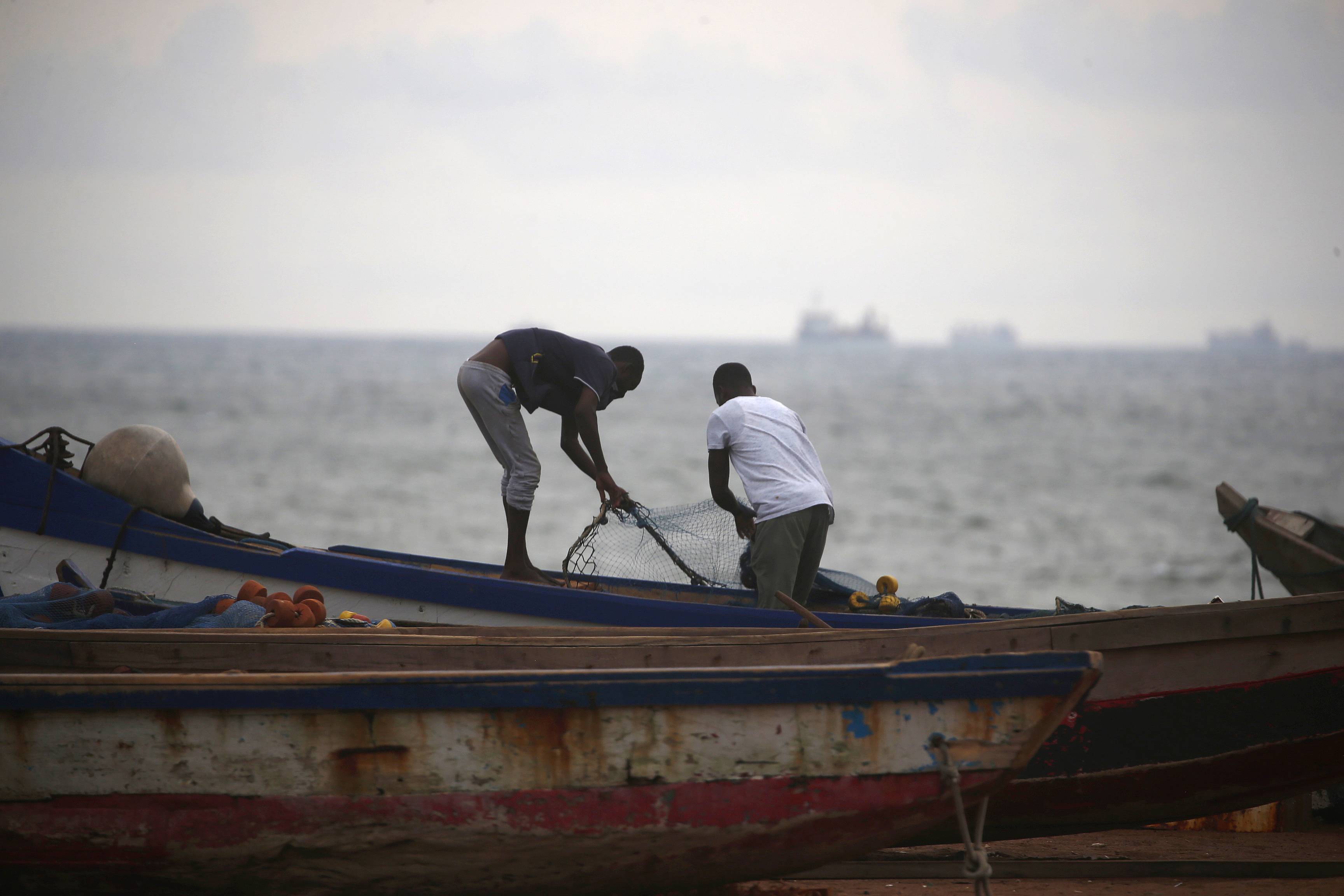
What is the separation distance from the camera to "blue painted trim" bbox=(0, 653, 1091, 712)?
11.6 ft

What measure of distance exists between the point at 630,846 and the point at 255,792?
1.31m

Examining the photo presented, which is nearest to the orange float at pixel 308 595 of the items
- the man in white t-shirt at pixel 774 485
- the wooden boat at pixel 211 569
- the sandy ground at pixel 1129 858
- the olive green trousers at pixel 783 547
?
the wooden boat at pixel 211 569

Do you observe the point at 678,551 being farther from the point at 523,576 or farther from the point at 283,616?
the point at 283,616

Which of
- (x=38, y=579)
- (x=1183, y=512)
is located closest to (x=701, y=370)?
(x=1183, y=512)

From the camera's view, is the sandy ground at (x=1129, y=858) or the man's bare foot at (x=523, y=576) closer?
the sandy ground at (x=1129, y=858)

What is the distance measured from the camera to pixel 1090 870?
4.89 meters

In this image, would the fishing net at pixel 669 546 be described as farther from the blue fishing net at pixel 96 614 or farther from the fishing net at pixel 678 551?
the blue fishing net at pixel 96 614

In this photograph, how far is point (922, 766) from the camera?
12.1ft

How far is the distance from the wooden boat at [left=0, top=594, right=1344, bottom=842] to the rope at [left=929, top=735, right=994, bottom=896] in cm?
97

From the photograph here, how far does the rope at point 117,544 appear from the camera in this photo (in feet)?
21.7

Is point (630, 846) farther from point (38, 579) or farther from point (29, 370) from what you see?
point (29, 370)

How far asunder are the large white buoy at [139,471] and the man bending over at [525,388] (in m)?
1.92

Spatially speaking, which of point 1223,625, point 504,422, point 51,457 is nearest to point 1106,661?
point 1223,625

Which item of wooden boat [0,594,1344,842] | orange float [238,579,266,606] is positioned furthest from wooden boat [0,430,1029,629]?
wooden boat [0,594,1344,842]
